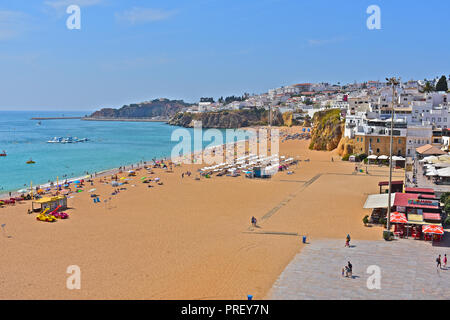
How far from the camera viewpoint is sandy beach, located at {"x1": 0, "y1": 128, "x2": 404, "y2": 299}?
1286cm

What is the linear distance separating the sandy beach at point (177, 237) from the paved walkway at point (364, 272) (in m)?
0.72

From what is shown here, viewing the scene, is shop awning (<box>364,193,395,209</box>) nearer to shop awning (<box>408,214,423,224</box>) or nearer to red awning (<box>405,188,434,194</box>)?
red awning (<box>405,188,434,194</box>)

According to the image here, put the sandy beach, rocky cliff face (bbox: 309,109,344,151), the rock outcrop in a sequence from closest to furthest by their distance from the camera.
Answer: the sandy beach → the rock outcrop → rocky cliff face (bbox: 309,109,344,151)

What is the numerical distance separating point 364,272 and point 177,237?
28.0 ft

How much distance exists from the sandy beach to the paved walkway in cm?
72

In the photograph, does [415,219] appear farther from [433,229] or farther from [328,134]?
[328,134]

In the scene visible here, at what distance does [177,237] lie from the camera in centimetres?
1794

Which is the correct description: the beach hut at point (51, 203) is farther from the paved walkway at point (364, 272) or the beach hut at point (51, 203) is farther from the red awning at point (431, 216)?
the red awning at point (431, 216)

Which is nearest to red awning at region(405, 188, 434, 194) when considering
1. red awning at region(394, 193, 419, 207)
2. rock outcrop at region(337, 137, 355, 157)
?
red awning at region(394, 193, 419, 207)

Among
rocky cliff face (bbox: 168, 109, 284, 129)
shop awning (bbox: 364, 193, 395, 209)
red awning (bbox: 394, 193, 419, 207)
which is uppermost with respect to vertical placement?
rocky cliff face (bbox: 168, 109, 284, 129)

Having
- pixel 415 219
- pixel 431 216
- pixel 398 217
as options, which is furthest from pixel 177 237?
pixel 431 216

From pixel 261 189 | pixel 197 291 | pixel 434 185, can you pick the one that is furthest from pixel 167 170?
pixel 197 291

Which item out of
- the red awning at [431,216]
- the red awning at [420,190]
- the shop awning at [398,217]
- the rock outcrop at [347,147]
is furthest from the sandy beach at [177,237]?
the rock outcrop at [347,147]

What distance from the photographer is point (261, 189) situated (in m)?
29.5
